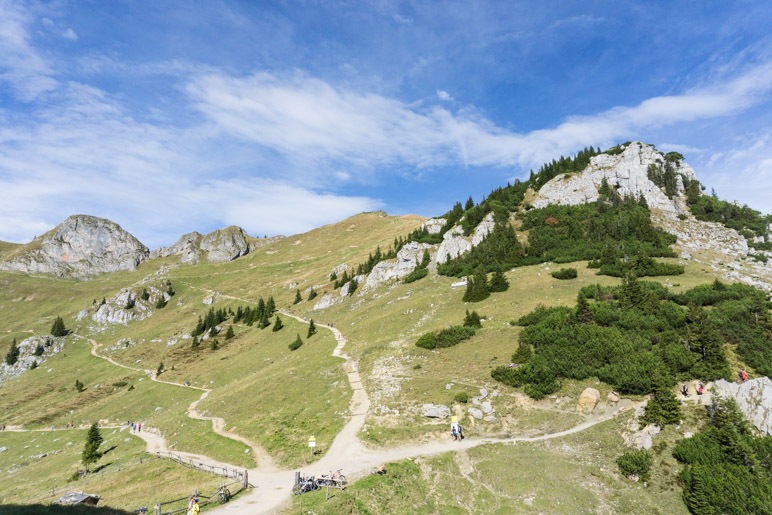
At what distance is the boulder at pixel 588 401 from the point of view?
35.6 metres

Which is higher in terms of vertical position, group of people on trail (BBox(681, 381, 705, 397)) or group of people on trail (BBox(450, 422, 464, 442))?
group of people on trail (BBox(681, 381, 705, 397))

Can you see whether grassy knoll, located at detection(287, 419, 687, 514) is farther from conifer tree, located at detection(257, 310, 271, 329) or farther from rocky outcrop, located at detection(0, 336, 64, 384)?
rocky outcrop, located at detection(0, 336, 64, 384)

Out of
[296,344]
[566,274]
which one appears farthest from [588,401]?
[296,344]

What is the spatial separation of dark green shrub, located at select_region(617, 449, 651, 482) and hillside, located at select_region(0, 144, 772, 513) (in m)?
0.67

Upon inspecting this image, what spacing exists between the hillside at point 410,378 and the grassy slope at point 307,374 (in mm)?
317

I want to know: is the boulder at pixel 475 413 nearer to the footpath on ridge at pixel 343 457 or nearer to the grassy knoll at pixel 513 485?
the footpath on ridge at pixel 343 457

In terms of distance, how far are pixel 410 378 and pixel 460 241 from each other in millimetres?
65978

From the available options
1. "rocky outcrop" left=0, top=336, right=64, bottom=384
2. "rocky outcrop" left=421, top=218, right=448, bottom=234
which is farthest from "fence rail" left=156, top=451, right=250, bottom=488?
"rocky outcrop" left=0, top=336, right=64, bottom=384

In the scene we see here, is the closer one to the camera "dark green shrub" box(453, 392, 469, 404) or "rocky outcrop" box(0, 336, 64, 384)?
"dark green shrub" box(453, 392, 469, 404)

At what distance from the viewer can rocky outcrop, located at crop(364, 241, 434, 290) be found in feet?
349

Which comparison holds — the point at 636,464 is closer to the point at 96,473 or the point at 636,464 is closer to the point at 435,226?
the point at 96,473

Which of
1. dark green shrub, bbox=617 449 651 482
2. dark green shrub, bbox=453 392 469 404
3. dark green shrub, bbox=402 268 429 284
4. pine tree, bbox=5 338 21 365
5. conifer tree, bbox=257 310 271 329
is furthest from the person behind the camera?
pine tree, bbox=5 338 21 365

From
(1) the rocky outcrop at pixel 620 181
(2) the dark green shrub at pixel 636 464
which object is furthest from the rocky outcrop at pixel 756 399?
(1) the rocky outcrop at pixel 620 181

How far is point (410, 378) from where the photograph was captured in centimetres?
4469
